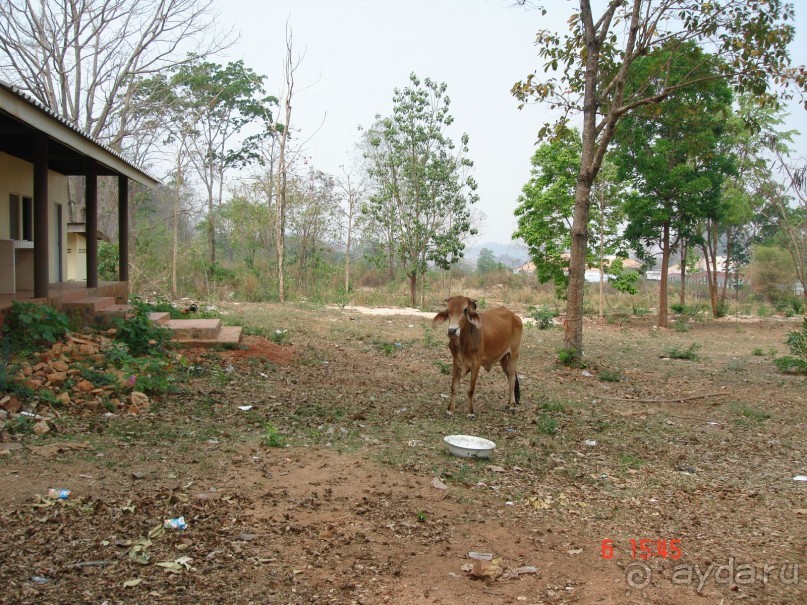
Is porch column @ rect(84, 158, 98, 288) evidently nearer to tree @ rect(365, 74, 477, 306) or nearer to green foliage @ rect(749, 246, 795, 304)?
tree @ rect(365, 74, 477, 306)

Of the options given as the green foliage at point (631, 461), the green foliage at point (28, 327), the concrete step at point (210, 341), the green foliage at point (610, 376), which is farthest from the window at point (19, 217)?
the green foliage at point (631, 461)

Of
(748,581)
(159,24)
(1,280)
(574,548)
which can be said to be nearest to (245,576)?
(574,548)

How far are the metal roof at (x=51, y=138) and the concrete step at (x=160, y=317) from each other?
2556mm

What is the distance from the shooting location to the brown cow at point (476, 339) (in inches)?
277

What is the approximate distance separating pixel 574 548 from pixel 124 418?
14.1ft

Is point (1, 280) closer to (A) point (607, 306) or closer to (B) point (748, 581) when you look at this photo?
(B) point (748, 581)

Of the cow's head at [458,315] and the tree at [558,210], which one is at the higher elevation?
the tree at [558,210]

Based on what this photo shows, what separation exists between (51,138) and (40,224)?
1.37m

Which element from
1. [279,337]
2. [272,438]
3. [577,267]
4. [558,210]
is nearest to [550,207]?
[558,210]

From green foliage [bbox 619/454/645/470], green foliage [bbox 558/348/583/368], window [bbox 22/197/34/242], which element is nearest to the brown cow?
green foliage [bbox 619/454/645/470]

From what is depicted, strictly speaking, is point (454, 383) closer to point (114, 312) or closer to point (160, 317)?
point (114, 312)

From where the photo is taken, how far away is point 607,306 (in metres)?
25.8

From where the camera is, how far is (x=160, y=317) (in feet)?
33.9
